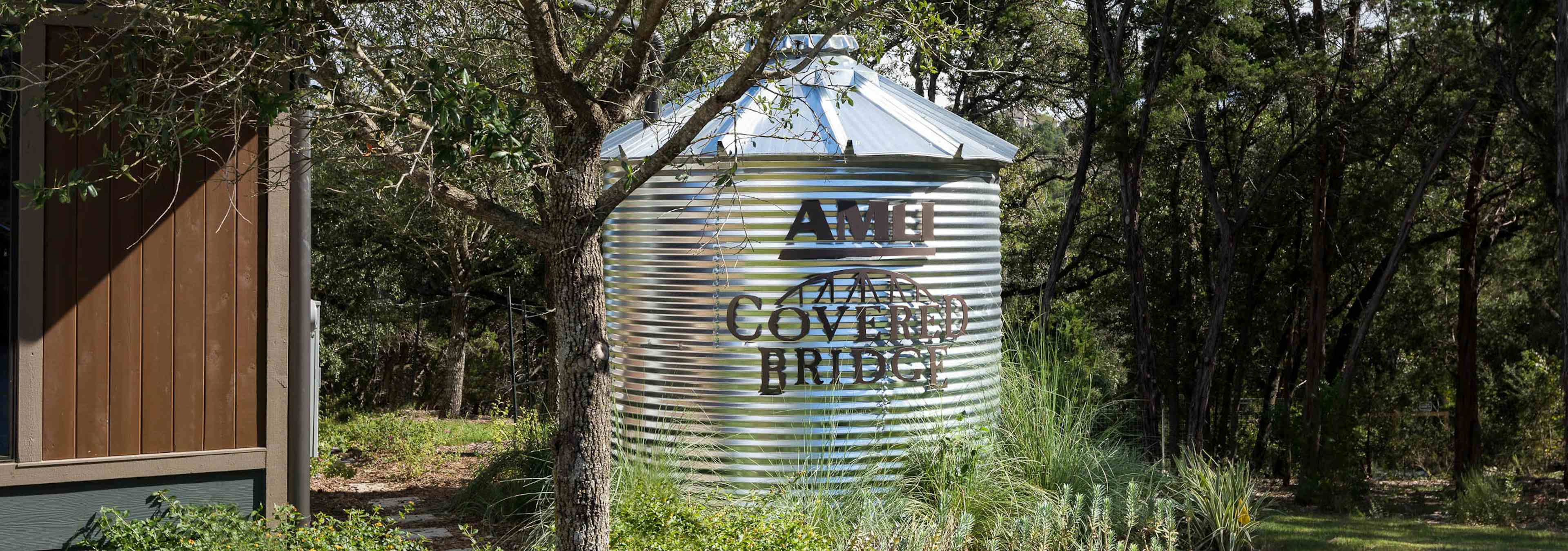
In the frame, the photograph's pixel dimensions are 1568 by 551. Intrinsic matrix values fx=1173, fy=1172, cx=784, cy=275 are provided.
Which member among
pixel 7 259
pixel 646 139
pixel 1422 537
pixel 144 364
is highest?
pixel 646 139

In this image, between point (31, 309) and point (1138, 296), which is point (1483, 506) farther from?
point (31, 309)

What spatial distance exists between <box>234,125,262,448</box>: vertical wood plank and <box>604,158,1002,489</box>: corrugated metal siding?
8.26 ft

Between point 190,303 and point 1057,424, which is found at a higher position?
point 190,303

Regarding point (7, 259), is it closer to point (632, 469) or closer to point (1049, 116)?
point (632, 469)

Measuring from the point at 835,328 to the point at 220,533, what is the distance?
3.71 metres

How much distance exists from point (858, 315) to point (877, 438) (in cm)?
82

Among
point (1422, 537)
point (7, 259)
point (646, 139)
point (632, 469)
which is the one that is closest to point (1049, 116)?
point (1422, 537)

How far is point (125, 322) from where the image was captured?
571 cm

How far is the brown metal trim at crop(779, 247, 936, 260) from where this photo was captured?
7.57 metres

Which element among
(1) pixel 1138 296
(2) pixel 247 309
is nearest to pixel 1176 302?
(1) pixel 1138 296

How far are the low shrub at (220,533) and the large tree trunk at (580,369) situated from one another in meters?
1.36

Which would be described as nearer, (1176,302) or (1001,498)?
(1001,498)

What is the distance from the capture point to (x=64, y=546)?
5.58 m

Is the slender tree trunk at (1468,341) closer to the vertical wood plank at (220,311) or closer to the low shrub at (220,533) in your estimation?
the low shrub at (220,533)
